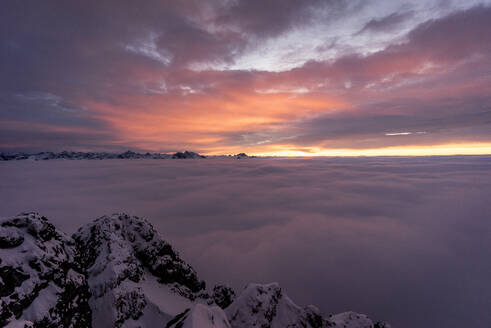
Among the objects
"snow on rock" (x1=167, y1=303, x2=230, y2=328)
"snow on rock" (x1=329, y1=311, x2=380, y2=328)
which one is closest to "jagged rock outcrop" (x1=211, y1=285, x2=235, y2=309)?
"snow on rock" (x1=167, y1=303, x2=230, y2=328)

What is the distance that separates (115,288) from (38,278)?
0.90 meters

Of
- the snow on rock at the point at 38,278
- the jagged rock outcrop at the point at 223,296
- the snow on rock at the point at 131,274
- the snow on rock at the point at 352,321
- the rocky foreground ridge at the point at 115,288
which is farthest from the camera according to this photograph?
the jagged rock outcrop at the point at 223,296

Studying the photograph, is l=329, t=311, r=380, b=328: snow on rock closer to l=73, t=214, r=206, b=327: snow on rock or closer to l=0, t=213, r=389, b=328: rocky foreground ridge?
l=0, t=213, r=389, b=328: rocky foreground ridge

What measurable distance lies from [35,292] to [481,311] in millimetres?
6489

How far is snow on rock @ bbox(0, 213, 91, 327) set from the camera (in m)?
1.62

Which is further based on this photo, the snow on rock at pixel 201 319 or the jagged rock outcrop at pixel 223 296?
the jagged rock outcrop at pixel 223 296

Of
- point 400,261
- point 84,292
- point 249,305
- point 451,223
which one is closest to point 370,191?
point 451,223

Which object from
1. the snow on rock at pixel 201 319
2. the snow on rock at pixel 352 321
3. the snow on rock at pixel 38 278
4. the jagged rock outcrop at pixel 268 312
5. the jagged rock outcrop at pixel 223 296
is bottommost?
the jagged rock outcrop at pixel 223 296

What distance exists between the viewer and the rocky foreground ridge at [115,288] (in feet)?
5.74

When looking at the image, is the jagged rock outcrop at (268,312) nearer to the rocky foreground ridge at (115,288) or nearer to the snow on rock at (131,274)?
the rocky foreground ridge at (115,288)

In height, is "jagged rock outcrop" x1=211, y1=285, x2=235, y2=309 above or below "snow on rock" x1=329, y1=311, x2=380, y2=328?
below

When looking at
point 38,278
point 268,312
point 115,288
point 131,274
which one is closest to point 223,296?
point 268,312

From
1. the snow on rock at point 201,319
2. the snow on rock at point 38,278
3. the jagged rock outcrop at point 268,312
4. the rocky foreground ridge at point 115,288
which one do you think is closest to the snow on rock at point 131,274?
the rocky foreground ridge at point 115,288

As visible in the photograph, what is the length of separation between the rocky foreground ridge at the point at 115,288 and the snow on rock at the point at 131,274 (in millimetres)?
11
